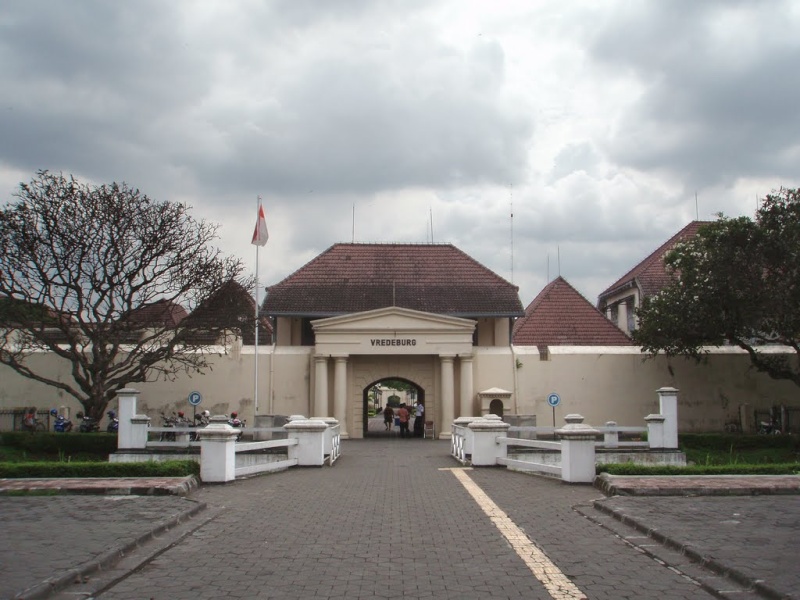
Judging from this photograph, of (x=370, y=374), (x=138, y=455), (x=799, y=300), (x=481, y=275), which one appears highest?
(x=481, y=275)

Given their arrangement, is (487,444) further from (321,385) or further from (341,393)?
(321,385)

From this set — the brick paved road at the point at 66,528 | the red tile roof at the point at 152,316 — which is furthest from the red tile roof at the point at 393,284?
the brick paved road at the point at 66,528

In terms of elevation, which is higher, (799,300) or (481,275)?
(481,275)

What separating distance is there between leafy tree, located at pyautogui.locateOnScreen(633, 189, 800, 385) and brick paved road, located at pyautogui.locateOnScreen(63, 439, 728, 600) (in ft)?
50.5

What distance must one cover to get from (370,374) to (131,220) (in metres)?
11.3

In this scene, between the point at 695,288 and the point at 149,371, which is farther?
the point at 149,371

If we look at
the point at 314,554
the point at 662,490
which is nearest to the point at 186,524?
the point at 314,554

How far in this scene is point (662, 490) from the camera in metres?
12.4

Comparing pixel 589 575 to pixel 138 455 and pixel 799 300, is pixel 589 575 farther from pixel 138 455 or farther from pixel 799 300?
pixel 799 300

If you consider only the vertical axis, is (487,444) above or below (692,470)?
above

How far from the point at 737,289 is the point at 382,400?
67.9 meters

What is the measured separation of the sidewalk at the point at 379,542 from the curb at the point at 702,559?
0.06 feet

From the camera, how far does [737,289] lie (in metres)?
27.0

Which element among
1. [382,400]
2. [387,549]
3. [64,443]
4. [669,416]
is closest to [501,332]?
[669,416]
